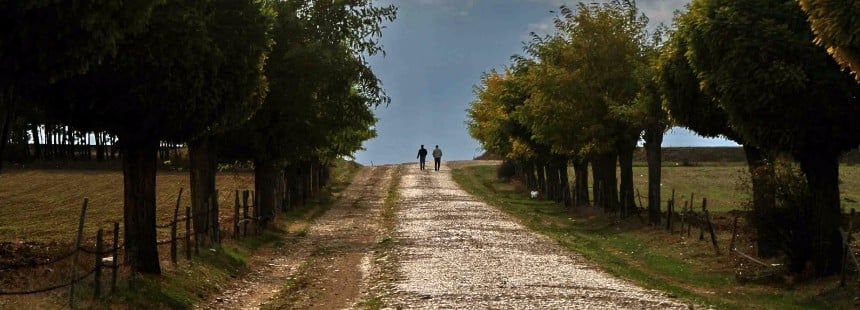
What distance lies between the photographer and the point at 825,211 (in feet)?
68.3

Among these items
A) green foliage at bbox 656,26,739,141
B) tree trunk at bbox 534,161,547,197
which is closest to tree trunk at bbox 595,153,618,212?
green foliage at bbox 656,26,739,141

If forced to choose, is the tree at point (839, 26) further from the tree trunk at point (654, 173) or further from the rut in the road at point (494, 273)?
the tree trunk at point (654, 173)

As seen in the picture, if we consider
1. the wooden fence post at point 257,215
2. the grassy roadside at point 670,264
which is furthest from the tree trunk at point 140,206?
the wooden fence post at point 257,215

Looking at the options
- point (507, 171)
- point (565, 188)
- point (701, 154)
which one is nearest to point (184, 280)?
point (565, 188)

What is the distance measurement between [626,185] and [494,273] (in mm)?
18084

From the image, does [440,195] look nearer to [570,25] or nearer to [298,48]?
[570,25]

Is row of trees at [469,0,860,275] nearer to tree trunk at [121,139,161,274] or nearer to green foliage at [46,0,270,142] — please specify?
green foliage at [46,0,270,142]

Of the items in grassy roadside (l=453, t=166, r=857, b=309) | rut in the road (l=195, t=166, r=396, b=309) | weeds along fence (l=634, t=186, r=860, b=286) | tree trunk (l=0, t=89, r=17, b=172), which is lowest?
grassy roadside (l=453, t=166, r=857, b=309)

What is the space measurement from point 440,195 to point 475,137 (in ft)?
61.2

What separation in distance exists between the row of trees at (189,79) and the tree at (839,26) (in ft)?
30.0

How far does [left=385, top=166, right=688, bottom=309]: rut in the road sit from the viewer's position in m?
18.4

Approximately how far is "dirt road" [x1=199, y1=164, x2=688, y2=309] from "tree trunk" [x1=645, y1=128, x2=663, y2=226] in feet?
15.1

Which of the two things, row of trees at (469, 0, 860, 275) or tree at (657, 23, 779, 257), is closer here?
row of trees at (469, 0, 860, 275)

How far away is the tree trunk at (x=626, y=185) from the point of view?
40.2 meters
